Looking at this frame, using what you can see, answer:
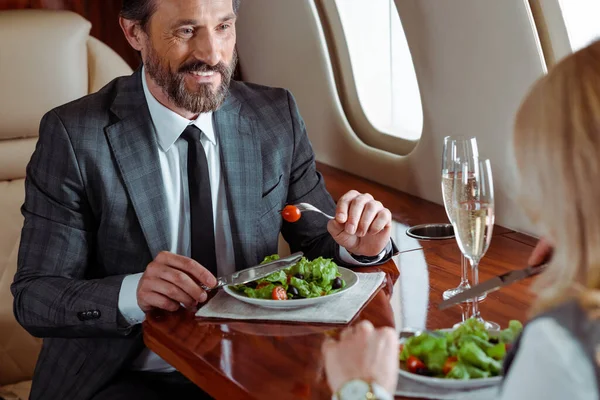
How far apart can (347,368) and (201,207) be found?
94 cm

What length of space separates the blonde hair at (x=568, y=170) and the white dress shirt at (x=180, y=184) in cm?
96

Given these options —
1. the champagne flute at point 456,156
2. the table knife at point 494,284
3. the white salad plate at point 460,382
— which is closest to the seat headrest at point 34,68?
the champagne flute at point 456,156

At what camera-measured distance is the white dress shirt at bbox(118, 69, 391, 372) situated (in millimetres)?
2014

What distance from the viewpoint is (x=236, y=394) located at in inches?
52.4

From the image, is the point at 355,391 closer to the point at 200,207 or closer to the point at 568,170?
the point at 568,170

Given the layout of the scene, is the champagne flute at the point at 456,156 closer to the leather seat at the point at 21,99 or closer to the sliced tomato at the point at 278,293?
the sliced tomato at the point at 278,293

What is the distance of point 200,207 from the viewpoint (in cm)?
202

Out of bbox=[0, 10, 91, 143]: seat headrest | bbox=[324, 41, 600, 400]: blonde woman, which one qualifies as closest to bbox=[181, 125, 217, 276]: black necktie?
bbox=[0, 10, 91, 143]: seat headrest

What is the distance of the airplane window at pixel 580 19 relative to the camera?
2.11 metres

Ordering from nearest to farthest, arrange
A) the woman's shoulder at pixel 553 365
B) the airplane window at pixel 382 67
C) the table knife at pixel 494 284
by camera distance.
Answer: the woman's shoulder at pixel 553 365 → the table knife at pixel 494 284 → the airplane window at pixel 382 67

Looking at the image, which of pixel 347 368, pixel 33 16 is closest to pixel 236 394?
pixel 347 368

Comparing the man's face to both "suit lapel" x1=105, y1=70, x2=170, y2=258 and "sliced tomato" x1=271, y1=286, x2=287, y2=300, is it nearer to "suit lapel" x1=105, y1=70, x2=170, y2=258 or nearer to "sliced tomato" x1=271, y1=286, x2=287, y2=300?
"suit lapel" x1=105, y1=70, x2=170, y2=258

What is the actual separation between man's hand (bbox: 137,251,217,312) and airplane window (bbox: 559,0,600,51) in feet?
3.56

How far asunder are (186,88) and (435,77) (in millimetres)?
900
